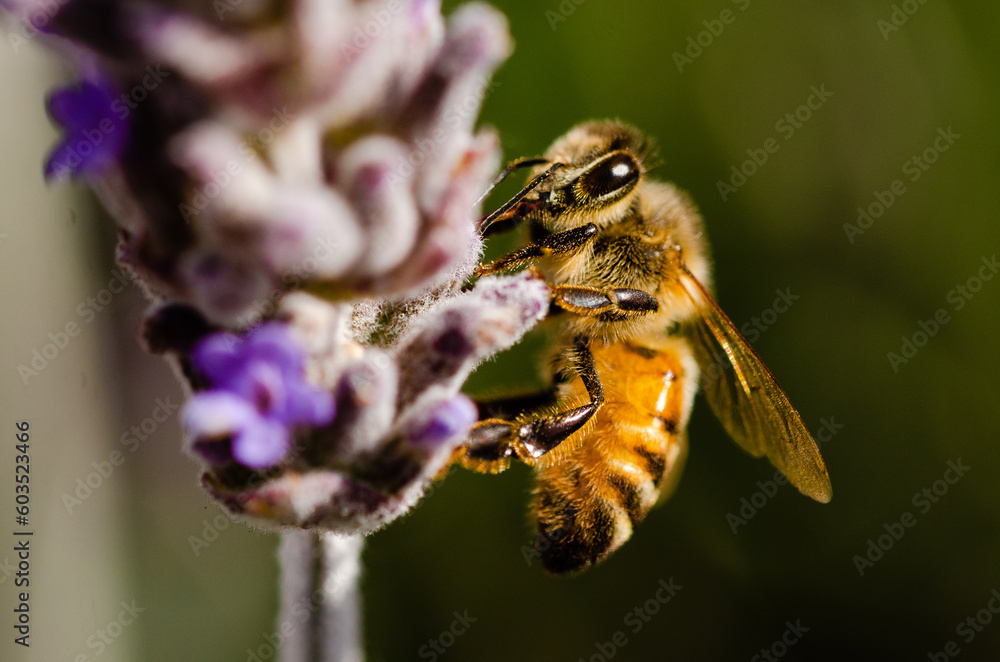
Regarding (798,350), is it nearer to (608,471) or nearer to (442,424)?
(608,471)

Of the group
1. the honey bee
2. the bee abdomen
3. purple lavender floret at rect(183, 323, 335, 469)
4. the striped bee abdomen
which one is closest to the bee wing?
the honey bee

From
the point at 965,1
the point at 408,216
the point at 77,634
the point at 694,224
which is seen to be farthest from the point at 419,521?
the point at 965,1

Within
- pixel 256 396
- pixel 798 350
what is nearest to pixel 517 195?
pixel 256 396

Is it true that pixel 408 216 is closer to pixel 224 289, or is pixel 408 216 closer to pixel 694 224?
pixel 224 289

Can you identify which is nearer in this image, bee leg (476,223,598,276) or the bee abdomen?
bee leg (476,223,598,276)

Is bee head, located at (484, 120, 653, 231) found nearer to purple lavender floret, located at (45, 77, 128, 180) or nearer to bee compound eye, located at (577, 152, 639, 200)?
bee compound eye, located at (577, 152, 639, 200)

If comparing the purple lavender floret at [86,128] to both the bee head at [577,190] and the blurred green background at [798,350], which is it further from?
the blurred green background at [798,350]

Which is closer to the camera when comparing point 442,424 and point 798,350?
point 442,424
